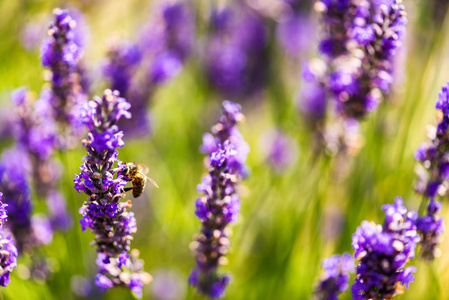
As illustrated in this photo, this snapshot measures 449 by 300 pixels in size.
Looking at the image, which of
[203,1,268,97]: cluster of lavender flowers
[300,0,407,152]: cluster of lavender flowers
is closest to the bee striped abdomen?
[300,0,407,152]: cluster of lavender flowers

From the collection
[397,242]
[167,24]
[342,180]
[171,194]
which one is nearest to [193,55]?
[167,24]

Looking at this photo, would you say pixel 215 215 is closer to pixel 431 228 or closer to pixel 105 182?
pixel 105 182

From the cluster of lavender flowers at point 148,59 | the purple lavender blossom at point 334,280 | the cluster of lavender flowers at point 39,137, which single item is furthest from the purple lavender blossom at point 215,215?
the cluster of lavender flowers at point 148,59

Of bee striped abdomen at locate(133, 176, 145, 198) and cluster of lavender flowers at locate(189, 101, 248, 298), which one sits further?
bee striped abdomen at locate(133, 176, 145, 198)

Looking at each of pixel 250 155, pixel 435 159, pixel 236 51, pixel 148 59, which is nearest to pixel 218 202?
pixel 435 159

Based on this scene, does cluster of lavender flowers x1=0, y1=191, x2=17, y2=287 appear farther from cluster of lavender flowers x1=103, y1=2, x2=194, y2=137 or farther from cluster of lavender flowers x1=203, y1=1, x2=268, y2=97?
cluster of lavender flowers x1=203, y1=1, x2=268, y2=97
